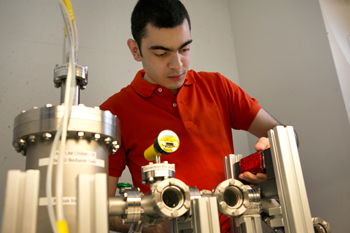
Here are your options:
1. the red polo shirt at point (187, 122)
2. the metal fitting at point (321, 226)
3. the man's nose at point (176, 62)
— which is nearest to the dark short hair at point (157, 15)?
the man's nose at point (176, 62)

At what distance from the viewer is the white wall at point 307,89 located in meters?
1.39

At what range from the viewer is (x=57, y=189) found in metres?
0.41

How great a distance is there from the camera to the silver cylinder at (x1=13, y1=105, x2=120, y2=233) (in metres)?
0.45

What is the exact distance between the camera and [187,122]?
1134 mm

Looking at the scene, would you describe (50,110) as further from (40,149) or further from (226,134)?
(226,134)

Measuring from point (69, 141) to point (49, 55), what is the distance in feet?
4.53

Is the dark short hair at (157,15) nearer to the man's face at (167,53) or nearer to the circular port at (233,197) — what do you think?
the man's face at (167,53)

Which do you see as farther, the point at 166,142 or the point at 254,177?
the point at 254,177

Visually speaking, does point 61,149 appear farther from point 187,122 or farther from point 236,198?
point 187,122

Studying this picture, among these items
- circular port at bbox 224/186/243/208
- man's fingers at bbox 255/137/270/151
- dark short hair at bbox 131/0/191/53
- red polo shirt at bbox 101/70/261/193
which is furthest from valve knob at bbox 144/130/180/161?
dark short hair at bbox 131/0/191/53

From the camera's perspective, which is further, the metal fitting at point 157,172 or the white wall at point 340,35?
the white wall at point 340,35

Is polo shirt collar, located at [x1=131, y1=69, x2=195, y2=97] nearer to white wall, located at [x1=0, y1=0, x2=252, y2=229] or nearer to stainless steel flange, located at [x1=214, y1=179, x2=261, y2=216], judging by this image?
white wall, located at [x1=0, y1=0, x2=252, y2=229]

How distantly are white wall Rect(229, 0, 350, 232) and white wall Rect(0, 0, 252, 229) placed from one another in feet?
1.30

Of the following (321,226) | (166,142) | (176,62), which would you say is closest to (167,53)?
(176,62)
